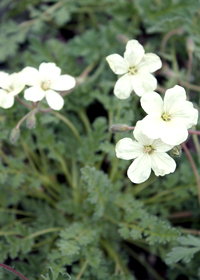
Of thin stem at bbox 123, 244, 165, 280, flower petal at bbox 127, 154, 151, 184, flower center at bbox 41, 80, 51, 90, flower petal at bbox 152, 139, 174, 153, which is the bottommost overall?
thin stem at bbox 123, 244, 165, 280

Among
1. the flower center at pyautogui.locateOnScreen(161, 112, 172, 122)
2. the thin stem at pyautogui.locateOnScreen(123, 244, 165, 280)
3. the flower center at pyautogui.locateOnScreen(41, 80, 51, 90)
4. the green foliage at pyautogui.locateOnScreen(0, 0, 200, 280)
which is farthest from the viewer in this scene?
the thin stem at pyautogui.locateOnScreen(123, 244, 165, 280)

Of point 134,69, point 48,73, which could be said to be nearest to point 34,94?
point 48,73

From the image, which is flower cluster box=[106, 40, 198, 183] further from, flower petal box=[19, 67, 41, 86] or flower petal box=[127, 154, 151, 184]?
flower petal box=[19, 67, 41, 86]

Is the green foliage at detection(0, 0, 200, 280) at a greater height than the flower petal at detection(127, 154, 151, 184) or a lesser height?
lesser

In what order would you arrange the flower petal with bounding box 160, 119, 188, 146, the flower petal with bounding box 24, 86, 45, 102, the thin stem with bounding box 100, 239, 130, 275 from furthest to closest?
the thin stem with bounding box 100, 239, 130, 275 → the flower petal with bounding box 24, 86, 45, 102 → the flower petal with bounding box 160, 119, 188, 146

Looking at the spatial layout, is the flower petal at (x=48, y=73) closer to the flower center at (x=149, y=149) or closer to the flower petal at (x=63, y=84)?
the flower petal at (x=63, y=84)

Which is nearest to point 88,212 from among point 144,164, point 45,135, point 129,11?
point 45,135

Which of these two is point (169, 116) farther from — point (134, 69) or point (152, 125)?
point (134, 69)

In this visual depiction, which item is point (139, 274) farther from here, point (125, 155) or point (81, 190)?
point (125, 155)

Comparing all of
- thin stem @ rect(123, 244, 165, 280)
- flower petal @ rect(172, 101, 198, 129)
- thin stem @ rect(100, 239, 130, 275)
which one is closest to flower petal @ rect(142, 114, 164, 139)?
flower petal @ rect(172, 101, 198, 129)
